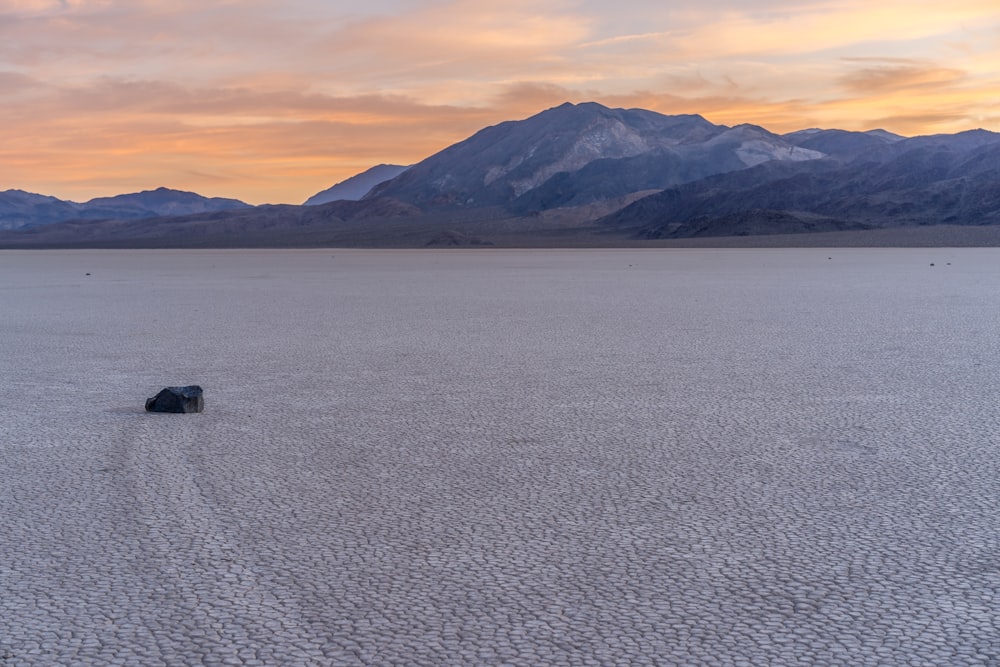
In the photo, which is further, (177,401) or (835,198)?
(835,198)

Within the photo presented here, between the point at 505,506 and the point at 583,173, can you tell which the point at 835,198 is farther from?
the point at 505,506

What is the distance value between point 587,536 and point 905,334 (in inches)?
350

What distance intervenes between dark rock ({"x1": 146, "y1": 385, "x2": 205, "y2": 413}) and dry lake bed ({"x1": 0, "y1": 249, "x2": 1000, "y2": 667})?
16cm

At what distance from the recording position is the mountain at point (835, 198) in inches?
3561

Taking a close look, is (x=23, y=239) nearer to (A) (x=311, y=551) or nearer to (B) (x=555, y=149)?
(B) (x=555, y=149)

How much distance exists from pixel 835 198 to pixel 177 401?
373 ft

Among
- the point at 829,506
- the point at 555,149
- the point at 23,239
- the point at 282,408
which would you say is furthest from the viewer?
the point at 555,149

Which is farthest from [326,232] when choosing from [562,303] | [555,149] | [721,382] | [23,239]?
[721,382]

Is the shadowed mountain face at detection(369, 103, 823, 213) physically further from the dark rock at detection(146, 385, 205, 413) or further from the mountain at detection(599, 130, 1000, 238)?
the dark rock at detection(146, 385, 205, 413)

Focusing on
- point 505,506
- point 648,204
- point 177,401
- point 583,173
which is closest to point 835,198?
point 648,204

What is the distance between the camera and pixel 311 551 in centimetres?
443

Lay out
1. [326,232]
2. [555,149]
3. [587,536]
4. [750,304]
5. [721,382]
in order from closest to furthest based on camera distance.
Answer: [587,536] → [721,382] → [750,304] → [326,232] → [555,149]

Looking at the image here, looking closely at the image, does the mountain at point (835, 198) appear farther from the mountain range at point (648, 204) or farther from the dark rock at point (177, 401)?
the dark rock at point (177, 401)

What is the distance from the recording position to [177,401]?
7.46 metres
